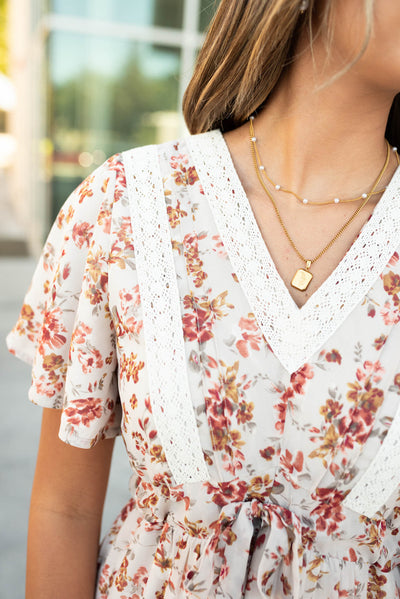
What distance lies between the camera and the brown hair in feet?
3.17

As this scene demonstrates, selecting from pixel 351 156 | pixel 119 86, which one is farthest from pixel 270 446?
pixel 119 86

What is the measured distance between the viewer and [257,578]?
2.98 ft

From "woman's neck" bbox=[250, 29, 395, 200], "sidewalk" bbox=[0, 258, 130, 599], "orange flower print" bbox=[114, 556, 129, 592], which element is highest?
"woman's neck" bbox=[250, 29, 395, 200]

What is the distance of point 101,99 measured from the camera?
7.34 m

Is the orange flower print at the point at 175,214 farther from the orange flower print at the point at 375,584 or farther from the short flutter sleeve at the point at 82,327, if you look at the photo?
the orange flower print at the point at 375,584

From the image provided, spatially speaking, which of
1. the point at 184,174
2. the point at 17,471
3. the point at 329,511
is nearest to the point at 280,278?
the point at 184,174

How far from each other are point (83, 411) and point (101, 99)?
272 inches

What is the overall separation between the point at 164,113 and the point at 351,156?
22.2 ft

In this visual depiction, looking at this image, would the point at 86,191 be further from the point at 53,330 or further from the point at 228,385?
the point at 228,385

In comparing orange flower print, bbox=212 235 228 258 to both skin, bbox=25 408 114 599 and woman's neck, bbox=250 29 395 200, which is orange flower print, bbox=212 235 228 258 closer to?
woman's neck, bbox=250 29 395 200

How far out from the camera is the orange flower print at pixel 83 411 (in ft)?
3.22

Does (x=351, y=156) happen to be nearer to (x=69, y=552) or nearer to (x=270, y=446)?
(x=270, y=446)

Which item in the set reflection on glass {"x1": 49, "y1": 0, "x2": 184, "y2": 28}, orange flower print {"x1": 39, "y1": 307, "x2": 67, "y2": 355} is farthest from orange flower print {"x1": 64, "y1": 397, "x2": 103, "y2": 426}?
reflection on glass {"x1": 49, "y1": 0, "x2": 184, "y2": 28}

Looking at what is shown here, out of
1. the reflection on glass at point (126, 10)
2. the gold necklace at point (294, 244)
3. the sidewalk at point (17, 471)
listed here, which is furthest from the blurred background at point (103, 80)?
the gold necklace at point (294, 244)
